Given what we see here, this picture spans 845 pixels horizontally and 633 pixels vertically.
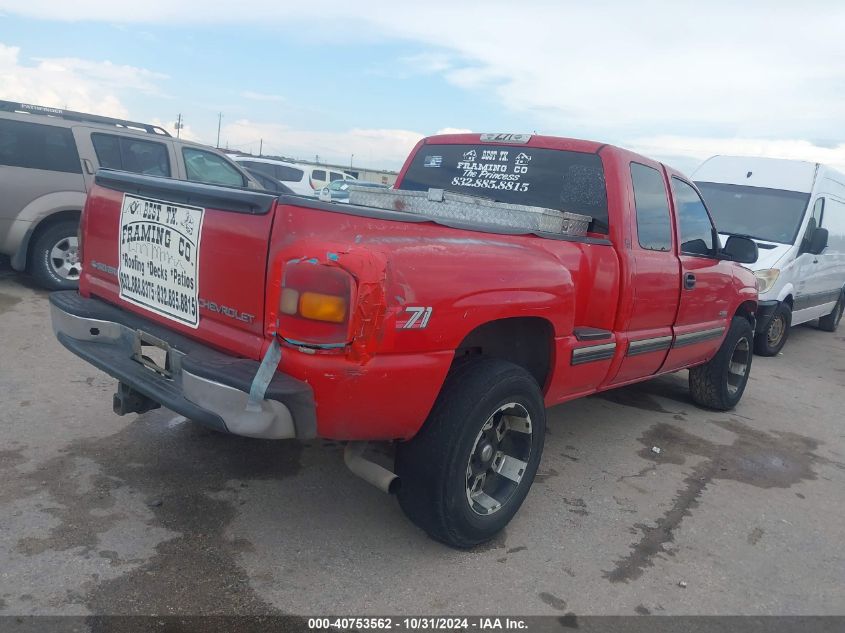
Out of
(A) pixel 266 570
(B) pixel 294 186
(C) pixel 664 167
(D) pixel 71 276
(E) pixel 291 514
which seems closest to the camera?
(A) pixel 266 570

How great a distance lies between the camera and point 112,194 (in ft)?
10.9

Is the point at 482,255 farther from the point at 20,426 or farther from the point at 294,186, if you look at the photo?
→ the point at 294,186

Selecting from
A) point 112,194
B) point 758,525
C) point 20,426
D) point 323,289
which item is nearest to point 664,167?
point 758,525

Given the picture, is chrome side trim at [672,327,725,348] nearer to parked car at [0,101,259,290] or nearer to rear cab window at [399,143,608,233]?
rear cab window at [399,143,608,233]

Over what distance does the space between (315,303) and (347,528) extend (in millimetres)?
1350

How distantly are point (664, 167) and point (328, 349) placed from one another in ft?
10.2

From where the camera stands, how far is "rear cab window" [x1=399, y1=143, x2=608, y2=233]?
13.0ft

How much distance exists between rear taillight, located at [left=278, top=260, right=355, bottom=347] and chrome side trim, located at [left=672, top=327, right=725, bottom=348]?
2970mm

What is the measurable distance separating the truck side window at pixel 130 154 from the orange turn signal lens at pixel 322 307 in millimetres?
5658

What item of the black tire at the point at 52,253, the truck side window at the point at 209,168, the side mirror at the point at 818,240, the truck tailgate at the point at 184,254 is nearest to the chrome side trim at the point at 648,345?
the truck tailgate at the point at 184,254

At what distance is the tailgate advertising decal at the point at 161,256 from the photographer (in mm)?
2828

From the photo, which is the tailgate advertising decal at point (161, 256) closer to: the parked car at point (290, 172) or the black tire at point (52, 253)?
the black tire at point (52, 253)

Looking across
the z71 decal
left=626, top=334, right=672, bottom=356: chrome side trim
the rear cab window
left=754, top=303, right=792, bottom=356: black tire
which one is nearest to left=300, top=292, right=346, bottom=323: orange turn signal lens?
the z71 decal

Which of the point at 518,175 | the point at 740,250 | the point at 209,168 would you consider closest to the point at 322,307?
the point at 518,175
